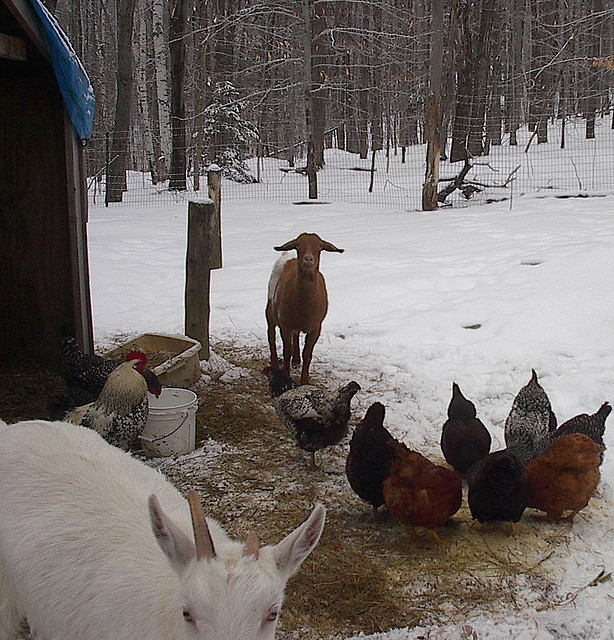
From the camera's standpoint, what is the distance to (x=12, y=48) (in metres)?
4.45

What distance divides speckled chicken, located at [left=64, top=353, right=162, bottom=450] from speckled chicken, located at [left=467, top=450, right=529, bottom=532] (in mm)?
1932

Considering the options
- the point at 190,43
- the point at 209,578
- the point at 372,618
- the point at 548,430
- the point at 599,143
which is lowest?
the point at 372,618

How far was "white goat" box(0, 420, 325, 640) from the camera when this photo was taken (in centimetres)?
177

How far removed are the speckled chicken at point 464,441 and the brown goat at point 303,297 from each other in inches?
63.6

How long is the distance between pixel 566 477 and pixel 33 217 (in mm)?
4388

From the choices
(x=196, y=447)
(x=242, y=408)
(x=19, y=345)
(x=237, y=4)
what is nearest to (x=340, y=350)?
(x=242, y=408)

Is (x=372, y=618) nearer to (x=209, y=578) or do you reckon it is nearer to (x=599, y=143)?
(x=209, y=578)

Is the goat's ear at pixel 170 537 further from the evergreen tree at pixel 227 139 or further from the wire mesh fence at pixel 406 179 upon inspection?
the evergreen tree at pixel 227 139

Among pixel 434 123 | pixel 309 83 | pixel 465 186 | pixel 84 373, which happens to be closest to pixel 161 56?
pixel 309 83

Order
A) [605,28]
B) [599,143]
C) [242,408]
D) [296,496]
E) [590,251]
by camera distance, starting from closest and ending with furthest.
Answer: [296,496] < [242,408] < [590,251] < [599,143] < [605,28]

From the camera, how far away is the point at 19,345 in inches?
223

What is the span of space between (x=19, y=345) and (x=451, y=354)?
3.76m

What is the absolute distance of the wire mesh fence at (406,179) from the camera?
1684 cm

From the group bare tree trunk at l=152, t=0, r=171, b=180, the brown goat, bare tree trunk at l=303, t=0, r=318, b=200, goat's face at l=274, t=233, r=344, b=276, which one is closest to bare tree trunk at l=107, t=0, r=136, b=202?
bare tree trunk at l=152, t=0, r=171, b=180
